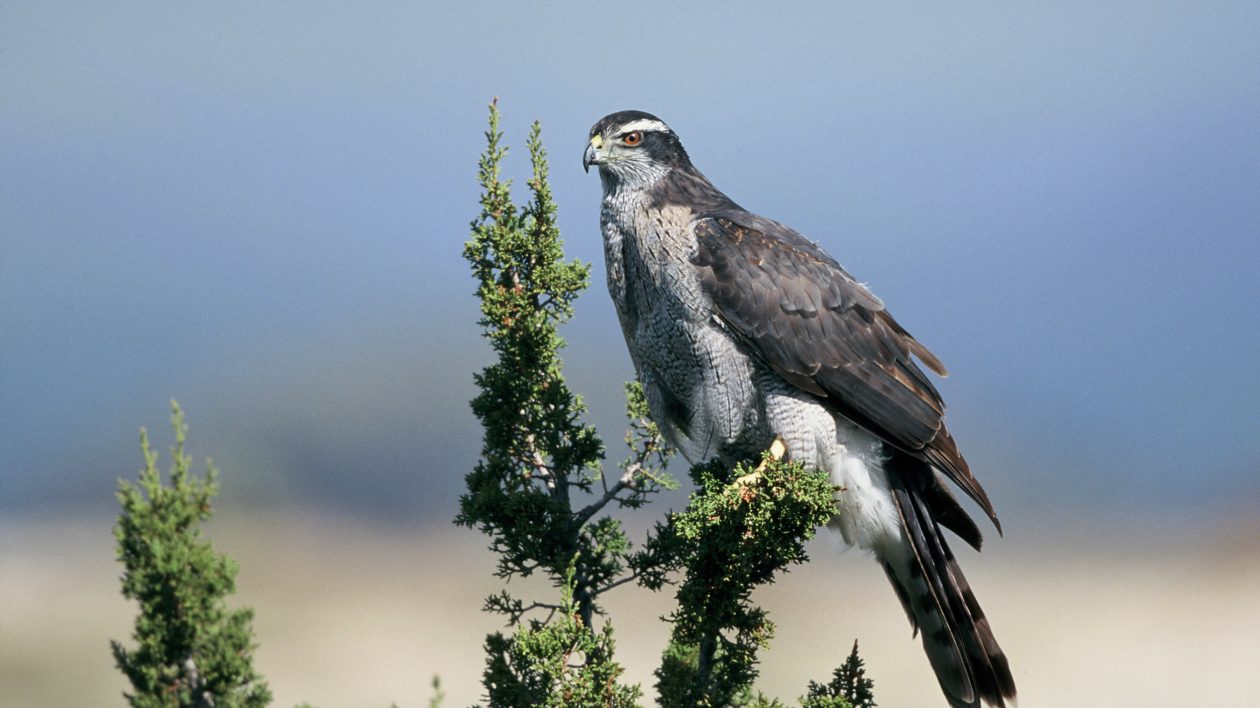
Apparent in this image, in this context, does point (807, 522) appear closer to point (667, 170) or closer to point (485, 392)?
point (485, 392)

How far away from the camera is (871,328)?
6016 millimetres

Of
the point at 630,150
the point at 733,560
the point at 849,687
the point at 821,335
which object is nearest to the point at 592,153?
the point at 630,150

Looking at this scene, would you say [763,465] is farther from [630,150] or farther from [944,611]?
[630,150]

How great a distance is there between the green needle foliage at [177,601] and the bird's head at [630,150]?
3.46 meters

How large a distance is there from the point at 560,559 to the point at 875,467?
194 cm

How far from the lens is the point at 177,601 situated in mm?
3273

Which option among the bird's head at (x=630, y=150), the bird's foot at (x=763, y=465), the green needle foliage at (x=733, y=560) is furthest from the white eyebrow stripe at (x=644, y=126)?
the green needle foliage at (x=733, y=560)

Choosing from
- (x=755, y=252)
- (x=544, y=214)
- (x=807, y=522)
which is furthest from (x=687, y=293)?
(x=807, y=522)

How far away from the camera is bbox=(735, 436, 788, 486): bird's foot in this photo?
5074 millimetres

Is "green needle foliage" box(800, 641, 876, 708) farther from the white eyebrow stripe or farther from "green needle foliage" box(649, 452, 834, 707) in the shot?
the white eyebrow stripe

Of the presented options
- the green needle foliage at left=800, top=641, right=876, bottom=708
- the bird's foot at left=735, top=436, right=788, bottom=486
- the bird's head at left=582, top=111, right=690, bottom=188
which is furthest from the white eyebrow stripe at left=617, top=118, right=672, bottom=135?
the green needle foliage at left=800, top=641, right=876, bottom=708

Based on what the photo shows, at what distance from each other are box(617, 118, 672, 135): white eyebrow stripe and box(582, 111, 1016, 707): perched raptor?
0.02m

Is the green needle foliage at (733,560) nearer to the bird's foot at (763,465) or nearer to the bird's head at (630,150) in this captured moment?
the bird's foot at (763,465)

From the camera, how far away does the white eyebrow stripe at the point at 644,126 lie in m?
6.21
